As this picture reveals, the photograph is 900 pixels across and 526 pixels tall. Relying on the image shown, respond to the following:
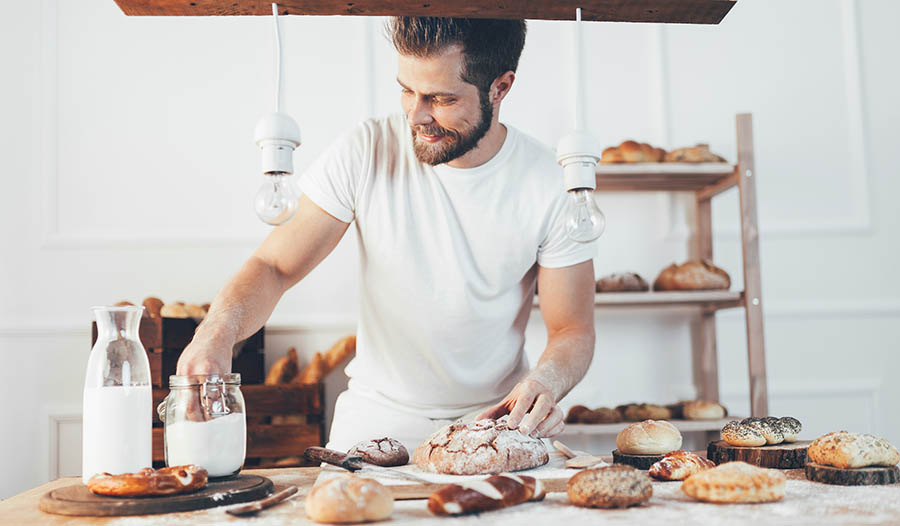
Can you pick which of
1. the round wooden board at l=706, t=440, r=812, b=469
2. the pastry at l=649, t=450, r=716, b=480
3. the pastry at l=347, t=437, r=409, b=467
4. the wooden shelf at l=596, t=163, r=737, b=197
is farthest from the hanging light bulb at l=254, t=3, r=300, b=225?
the wooden shelf at l=596, t=163, r=737, b=197

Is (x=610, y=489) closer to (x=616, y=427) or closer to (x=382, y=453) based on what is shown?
(x=382, y=453)

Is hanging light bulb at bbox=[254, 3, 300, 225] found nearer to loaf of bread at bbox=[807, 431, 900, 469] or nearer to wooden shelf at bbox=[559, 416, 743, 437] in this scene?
loaf of bread at bbox=[807, 431, 900, 469]

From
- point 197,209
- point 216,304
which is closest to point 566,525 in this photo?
point 216,304

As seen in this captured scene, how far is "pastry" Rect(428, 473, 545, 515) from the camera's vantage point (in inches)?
40.5

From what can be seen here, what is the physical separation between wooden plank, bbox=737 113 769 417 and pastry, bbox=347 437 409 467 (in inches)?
67.6

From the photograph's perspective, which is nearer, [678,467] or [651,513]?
[651,513]

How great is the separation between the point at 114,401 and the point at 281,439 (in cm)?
156

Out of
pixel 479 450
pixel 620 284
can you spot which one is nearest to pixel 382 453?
pixel 479 450

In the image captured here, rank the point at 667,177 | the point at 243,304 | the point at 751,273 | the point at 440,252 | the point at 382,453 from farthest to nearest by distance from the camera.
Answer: the point at 667,177 < the point at 751,273 < the point at 440,252 < the point at 243,304 < the point at 382,453

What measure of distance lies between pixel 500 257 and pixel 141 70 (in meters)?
1.90

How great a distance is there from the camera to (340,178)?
1.98 meters

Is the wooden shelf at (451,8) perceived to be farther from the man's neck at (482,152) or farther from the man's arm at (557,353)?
the man's arm at (557,353)

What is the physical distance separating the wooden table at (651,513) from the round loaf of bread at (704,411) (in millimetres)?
1571

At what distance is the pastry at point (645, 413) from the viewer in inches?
109
